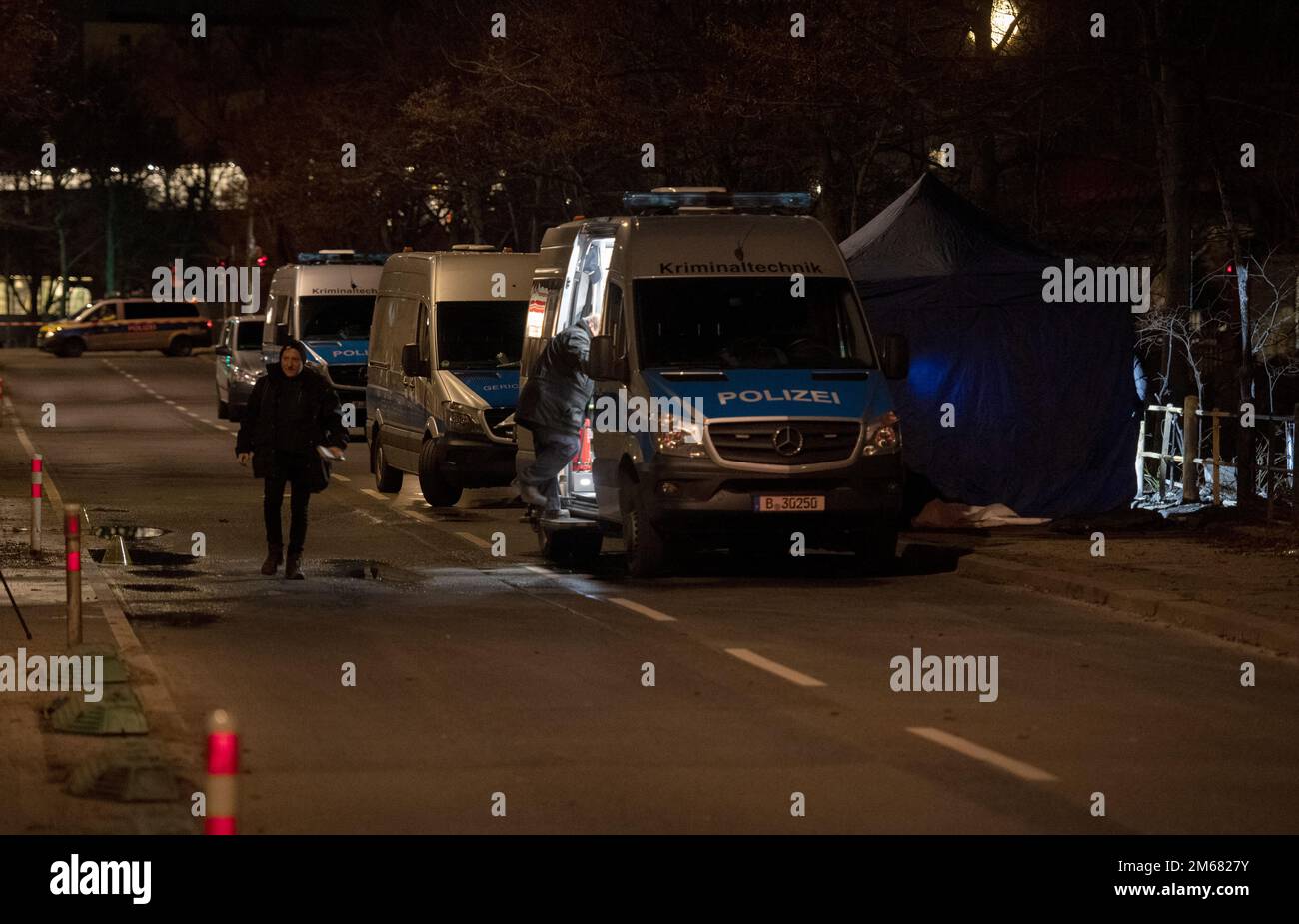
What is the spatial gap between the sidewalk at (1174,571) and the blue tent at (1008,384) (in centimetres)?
105

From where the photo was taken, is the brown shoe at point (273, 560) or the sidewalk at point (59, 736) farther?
the brown shoe at point (273, 560)

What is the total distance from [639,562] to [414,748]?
668cm

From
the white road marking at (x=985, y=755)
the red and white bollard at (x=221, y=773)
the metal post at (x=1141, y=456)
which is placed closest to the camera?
the red and white bollard at (x=221, y=773)

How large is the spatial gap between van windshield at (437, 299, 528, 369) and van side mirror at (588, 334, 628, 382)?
6067 millimetres

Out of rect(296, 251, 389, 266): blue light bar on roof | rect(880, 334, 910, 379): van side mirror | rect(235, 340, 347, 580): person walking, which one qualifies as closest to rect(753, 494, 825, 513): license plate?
rect(880, 334, 910, 379): van side mirror

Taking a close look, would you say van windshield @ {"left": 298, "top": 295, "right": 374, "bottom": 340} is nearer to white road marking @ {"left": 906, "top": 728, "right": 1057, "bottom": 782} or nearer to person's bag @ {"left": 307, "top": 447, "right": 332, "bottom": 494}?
person's bag @ {"left": 307, "top": 447, "right": 332, "bottom": 494}

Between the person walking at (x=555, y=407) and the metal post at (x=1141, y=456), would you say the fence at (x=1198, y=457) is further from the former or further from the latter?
the person walking at (x=555, y=407)

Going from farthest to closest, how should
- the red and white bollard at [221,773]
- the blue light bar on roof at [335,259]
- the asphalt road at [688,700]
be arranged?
the blue light bar on roof at [335,259], the asphalt road at [688,700], the red and white bollard at [221,773]

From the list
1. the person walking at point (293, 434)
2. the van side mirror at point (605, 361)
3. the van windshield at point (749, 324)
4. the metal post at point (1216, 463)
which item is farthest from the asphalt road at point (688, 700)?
the metal post at point (1216, 463)

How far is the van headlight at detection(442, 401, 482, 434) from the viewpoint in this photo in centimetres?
2159

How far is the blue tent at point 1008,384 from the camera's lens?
20078 millimetres

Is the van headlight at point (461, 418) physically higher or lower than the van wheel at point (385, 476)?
higher
